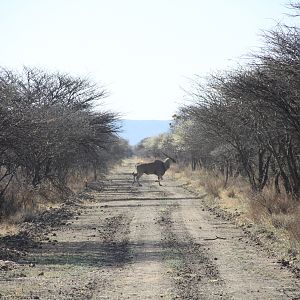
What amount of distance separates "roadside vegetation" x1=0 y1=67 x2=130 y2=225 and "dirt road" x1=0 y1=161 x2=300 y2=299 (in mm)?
2604

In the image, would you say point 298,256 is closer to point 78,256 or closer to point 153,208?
point 78,256

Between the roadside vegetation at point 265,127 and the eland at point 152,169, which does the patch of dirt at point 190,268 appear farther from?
the eland at point 152,169

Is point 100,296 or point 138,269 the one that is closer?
point 100,296

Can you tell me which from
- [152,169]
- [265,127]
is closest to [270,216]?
[265,127]

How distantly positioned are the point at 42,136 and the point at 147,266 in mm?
7001

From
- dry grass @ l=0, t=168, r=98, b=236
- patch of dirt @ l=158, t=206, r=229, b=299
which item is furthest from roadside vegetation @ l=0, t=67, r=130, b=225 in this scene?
patch of dirt @ l=158, t=206, r=229, b=299

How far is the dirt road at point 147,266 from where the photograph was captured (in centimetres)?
907

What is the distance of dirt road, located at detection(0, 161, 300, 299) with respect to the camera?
907cm

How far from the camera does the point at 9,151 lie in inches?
648

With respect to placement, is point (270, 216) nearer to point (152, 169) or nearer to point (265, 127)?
point (265, 127)

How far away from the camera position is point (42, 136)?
17172 millimetres

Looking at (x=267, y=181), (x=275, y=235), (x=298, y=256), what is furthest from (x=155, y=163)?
(x=298, y=256)

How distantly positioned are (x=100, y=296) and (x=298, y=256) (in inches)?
190

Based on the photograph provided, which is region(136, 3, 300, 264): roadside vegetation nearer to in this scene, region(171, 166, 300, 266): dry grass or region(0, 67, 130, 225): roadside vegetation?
region(171, 166, 300, 266): dry grass
